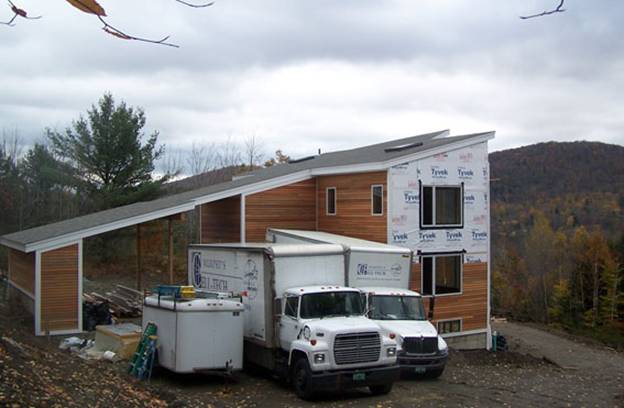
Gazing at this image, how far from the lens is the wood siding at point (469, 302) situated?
22.5 metres

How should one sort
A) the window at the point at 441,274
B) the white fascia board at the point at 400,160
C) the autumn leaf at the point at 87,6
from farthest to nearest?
1. the window at the point at 441,274
2. the white fascia board at the point at 400,160
3. the autumn leaf at the point at 87,6

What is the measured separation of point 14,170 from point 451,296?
32.8 meters

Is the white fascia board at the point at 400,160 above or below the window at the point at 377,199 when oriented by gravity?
Result: above

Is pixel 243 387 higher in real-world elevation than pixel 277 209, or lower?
lower

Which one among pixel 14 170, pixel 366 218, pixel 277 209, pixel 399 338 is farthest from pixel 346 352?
pixel 14 170

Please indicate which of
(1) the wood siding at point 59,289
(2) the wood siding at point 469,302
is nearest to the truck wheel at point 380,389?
(2) the wood siding at point 469,302

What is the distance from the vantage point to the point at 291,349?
1421 cm

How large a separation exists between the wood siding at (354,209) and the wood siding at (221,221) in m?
3.16

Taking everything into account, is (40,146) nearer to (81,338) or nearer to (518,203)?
(81,338)

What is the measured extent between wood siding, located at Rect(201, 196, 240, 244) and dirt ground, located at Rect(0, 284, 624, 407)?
7147 mm

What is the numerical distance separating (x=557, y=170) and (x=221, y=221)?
82.4 m

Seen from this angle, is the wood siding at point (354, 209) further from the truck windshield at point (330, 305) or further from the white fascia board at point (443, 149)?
the truck windshield at point (330, 305)

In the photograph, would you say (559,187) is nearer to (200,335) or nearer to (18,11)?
(200,335)

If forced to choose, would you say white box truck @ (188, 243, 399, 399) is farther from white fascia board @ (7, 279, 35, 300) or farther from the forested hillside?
the forested hillside
